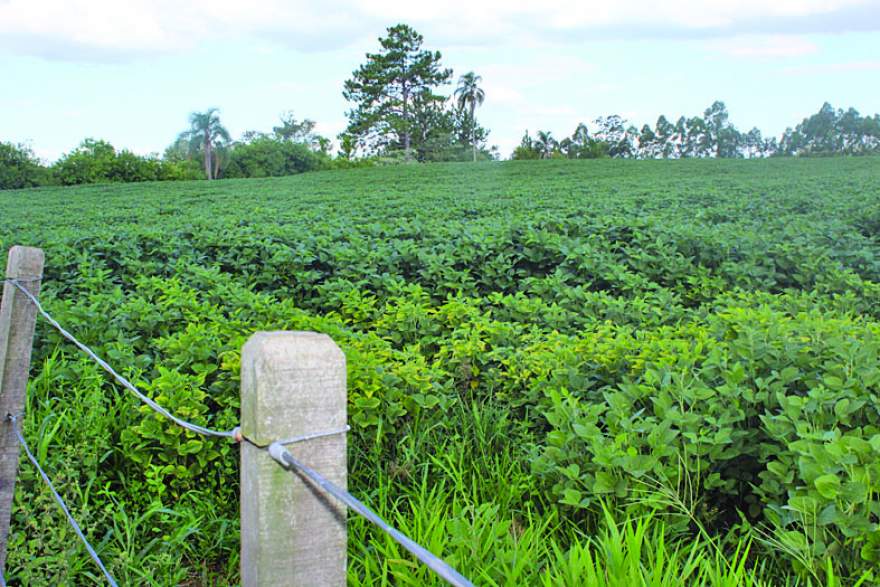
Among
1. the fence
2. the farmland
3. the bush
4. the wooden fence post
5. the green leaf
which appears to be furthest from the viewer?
the bush

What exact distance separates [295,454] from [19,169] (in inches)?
1616

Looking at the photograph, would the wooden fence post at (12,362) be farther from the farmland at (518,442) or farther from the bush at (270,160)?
the bush at (270,160)

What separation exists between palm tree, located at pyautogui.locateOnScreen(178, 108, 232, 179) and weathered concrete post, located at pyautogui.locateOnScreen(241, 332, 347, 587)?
47.4 meters

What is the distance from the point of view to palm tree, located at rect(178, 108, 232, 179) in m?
45.8

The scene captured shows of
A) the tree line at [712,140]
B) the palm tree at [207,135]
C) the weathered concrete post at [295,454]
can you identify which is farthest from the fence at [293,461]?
the palm tree at [207,135]

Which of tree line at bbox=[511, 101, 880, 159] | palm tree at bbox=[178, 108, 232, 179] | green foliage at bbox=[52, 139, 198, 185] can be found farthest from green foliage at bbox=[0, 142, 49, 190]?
tree line at bbox=[511, 101, 880, 159]

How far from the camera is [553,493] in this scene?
8.05 ft

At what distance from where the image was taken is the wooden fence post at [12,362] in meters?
2.50

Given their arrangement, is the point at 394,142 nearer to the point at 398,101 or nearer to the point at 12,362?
the point at 398,101

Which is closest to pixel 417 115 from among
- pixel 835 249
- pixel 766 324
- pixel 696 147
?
pixel 696 147

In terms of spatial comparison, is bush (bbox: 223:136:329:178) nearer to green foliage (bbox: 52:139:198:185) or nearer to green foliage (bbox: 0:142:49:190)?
green foliage (bbox: 52:139:198:185)

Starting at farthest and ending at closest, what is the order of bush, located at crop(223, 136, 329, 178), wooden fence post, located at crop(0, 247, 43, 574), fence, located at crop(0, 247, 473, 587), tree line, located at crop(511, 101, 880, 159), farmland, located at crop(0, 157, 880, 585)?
bush, located at crop(223, 136, 329, 178)
tree line, located at crop(511, 101, 880, 159)
wooden fence post, located at crop(0, 247, 43, 574)
farmland, located at crop(0, 157, 880, 585)
fence, located at crop(0, 247, 473, 587)

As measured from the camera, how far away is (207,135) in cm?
4584

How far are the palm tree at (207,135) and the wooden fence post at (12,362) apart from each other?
4557 cm
